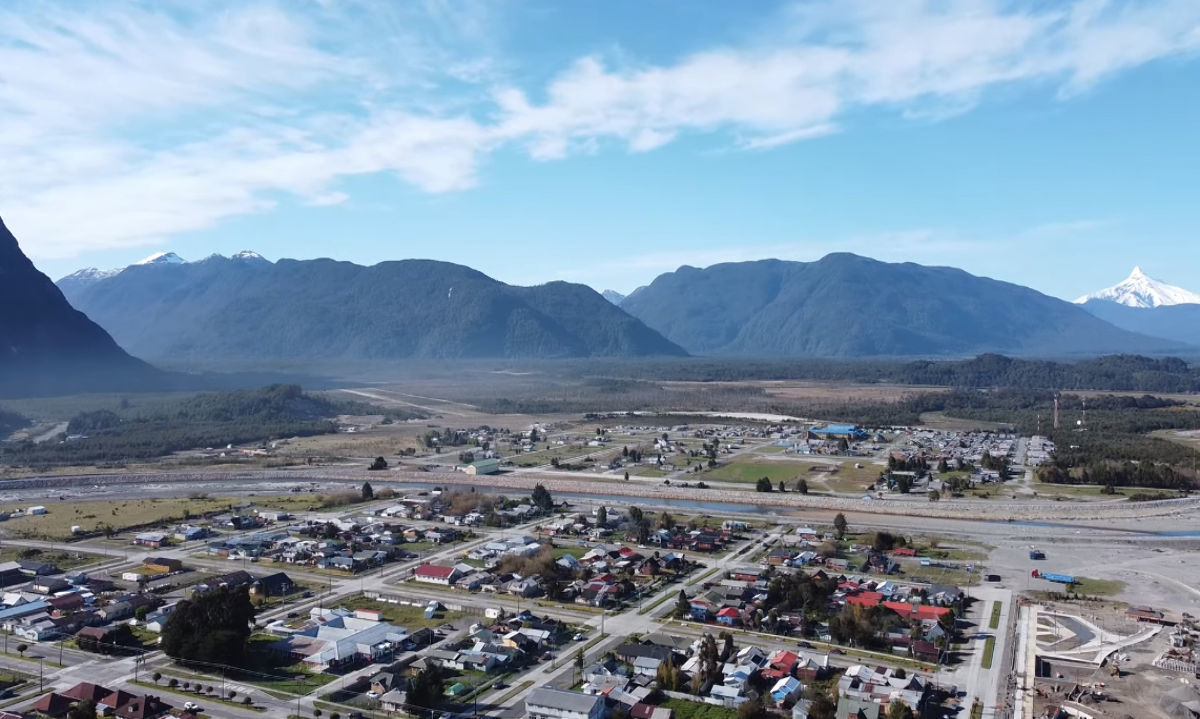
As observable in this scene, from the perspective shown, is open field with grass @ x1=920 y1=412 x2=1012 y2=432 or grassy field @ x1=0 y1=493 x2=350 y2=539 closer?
grassy field @ x1=0 y1=493 x2=350 y2=539

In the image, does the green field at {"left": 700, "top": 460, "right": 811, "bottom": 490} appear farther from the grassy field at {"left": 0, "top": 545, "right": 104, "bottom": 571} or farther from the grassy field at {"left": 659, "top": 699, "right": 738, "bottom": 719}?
the grassy field at {"left": 0, "top": 545, "right": 104, "bottom": 571}

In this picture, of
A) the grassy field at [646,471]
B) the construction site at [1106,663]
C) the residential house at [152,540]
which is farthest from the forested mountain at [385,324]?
the construction site at [1106,663]

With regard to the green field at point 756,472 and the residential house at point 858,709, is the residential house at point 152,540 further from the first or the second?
the green field at point 756,472

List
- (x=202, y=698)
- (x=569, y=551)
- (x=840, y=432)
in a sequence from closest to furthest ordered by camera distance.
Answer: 1. (x=202, y=698)
2. (x=569, y=551)
3. (x=840, y=432)

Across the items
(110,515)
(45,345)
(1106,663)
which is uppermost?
(45,345)

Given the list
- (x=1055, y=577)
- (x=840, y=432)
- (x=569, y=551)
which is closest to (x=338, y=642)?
(x=569, y=551)

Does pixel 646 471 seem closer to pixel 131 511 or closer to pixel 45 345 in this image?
pixel 131 511

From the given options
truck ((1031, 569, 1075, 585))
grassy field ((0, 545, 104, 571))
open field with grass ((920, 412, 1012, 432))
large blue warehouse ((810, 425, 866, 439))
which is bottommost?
grassy field ((0, 545, 104, 571))

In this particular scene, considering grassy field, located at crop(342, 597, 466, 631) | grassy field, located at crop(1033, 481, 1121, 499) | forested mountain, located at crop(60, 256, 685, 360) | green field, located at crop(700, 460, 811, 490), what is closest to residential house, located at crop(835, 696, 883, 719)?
grassy field, located at crop(342, 597, 466, 631)
